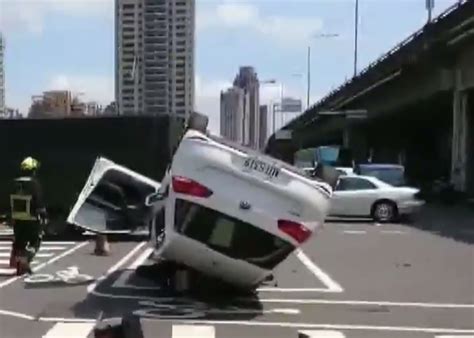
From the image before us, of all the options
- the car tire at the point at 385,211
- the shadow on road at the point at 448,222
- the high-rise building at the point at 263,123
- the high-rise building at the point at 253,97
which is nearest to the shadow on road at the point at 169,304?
the shadow on road at the point at 448,222

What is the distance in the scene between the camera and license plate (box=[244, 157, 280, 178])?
10250 mm

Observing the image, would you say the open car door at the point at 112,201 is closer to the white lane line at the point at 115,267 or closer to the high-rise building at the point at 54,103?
the white lane line at the point at 115,267

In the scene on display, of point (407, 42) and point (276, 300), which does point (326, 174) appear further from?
point (407, 42)

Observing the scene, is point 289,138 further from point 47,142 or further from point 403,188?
point 47,142

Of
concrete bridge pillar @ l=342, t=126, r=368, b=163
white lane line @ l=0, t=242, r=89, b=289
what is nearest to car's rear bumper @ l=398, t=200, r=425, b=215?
white lane line @ l=0, t=242, r=89, b=289

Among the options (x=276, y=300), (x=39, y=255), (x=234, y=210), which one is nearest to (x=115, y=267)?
(x=39, y=255)

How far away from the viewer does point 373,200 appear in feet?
93.4

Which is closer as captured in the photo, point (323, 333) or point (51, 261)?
point (323, 333)

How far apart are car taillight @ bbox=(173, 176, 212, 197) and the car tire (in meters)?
18.9

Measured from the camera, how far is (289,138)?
333ft

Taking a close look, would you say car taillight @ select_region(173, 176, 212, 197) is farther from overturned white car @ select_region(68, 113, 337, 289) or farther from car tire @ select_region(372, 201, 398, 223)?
car tire @ select_region(372, 201, 398, 223)

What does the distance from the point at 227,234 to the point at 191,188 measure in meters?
0.67

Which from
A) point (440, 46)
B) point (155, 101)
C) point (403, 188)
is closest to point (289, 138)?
point (155, 101)

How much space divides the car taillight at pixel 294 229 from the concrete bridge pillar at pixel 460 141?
32.0 m
